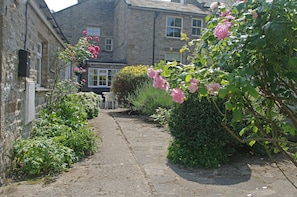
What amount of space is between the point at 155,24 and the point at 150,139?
16.7m

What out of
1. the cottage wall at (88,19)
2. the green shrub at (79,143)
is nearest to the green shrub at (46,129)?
the green shrub at (79,143)

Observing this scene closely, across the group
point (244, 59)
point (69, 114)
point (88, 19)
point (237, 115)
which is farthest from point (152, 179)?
point (88, 19)

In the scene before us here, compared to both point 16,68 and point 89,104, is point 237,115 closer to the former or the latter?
point 16,68

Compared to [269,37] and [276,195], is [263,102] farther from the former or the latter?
[276,195]

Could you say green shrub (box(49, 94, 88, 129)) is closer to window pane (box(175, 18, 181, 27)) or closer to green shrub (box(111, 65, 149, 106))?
green shrub (box(111, 65, 149, 106))

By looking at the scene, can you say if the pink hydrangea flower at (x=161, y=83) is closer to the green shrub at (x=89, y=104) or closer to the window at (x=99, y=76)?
the green shrub at (x=89, y=104)

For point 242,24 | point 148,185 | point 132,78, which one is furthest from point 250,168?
point 132,78

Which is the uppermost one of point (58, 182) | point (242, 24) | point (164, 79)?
point (242, 24)

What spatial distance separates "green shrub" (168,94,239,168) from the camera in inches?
192

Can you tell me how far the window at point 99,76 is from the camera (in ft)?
75.9

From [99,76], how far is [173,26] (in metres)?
7.35

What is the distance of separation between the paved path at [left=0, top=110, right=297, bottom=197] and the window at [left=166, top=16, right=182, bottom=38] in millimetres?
18004

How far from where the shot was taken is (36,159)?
4234mm

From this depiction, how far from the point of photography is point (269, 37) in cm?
160
